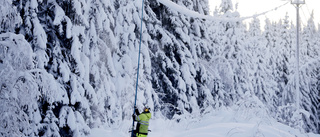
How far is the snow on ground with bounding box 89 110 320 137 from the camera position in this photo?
7.41m

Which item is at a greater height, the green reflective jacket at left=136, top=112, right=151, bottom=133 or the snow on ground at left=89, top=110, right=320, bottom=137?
the green reflective jacket at left=136, top=112, right=151, bottom=133

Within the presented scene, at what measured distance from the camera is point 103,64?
10852 millimetres

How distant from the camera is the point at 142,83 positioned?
1217 cm

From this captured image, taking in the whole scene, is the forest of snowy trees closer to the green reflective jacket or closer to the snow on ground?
the snow on ground

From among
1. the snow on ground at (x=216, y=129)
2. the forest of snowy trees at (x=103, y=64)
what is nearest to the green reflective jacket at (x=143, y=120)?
the snow on ground at (x=216, y=129)

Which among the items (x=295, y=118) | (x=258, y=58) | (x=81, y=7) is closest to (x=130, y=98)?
(x=81, y=7)

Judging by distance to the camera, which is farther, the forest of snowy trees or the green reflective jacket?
the green reflective jacket

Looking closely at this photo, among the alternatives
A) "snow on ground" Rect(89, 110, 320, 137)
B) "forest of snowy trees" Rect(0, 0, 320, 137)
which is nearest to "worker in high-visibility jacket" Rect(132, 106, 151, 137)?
"snow on ground" Rect(89, 110, 320, 137)

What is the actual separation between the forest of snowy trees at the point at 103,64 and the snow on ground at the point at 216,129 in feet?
1.80

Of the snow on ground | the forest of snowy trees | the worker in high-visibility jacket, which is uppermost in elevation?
the forest of snowy trees

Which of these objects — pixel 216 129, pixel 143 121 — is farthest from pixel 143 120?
pixel 216 129

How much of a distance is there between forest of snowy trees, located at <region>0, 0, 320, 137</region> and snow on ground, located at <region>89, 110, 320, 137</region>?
549 millimetres

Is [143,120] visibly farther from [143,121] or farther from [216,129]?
[216,129]

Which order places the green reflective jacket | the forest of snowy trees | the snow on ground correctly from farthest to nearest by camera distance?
the snow on ground
the green reflective jacket
the forest of snowy trees
